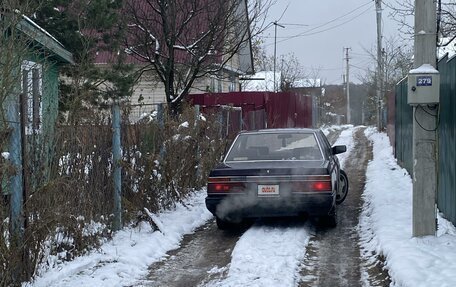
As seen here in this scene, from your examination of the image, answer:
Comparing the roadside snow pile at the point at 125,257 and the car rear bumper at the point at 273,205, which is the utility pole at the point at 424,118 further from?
the roadside snow pile at the point at 125,257

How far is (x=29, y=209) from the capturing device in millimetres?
6141

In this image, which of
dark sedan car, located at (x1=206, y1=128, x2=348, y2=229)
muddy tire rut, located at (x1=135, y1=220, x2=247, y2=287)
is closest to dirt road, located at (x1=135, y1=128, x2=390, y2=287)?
muddy tire rut, located at (x1=135, y1=220, x2=247, y2=287)

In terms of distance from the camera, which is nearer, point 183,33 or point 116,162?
point 116,162

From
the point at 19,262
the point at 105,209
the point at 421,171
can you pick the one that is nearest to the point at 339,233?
the point at 421,171

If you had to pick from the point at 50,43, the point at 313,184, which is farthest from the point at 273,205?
the point at 50,43

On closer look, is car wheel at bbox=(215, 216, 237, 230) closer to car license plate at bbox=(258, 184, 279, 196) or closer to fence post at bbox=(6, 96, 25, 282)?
car license plate at bbox=(258, 184, 279, 196)

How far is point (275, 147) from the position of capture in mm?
9984

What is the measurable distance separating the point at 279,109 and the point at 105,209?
1730 centimetres

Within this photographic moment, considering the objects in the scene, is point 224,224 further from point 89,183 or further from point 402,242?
point 402,242

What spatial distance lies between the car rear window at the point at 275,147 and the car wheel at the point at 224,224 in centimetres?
100

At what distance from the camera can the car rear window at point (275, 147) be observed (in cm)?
973

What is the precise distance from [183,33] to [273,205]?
10855mm

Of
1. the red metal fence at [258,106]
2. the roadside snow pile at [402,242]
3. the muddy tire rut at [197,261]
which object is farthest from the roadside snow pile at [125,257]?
the red metal fence at [258,106]

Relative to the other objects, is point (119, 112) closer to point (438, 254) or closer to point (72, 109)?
point (72, 109)
